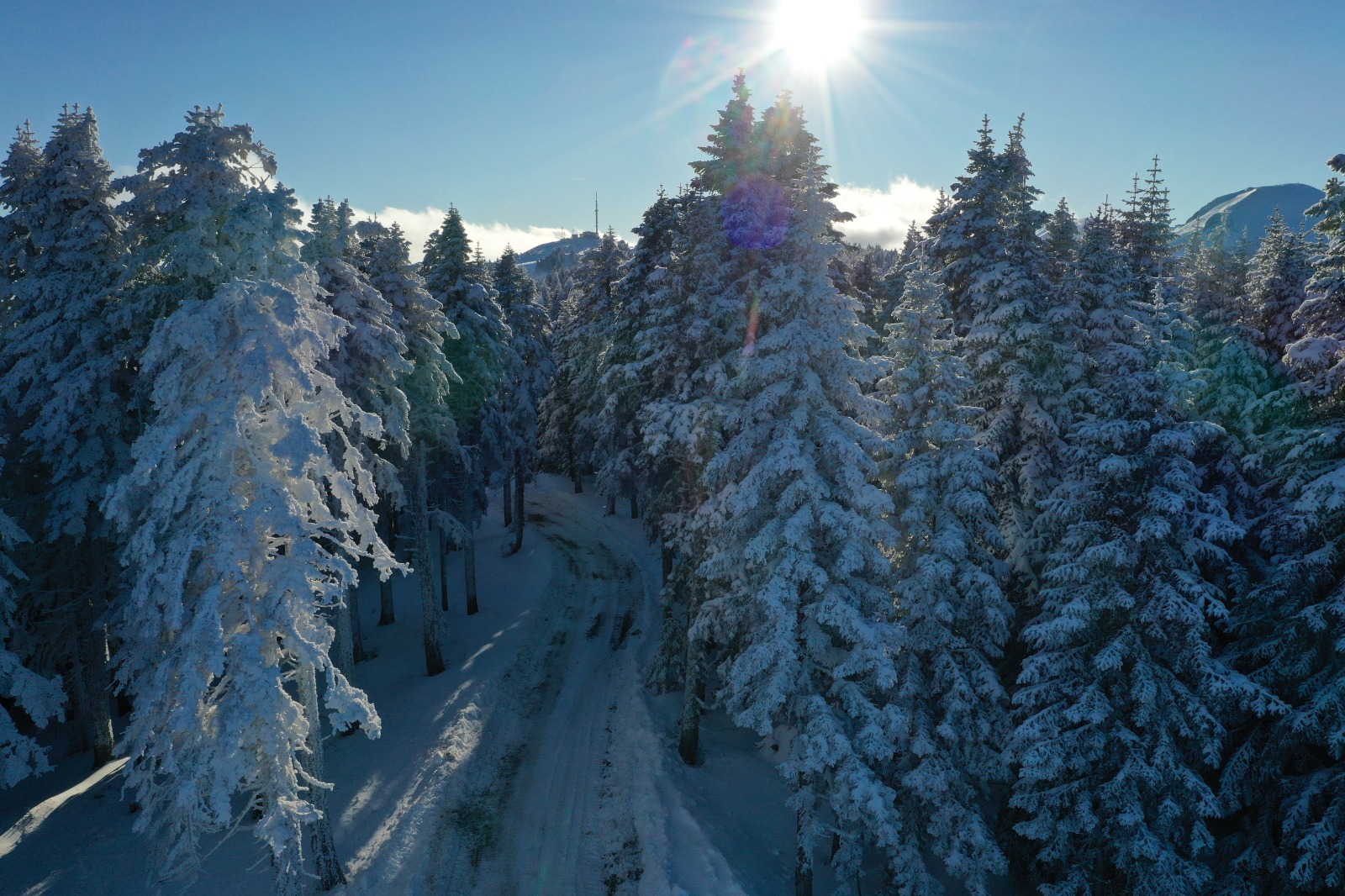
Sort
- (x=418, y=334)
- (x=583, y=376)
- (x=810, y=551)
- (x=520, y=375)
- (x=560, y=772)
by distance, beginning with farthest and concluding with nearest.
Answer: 1. (x=583, y=376)
2. (x=520, y=375)
3. (x=418, y=334)
4. (x=560, y=772)
5. (x=810, y=551)

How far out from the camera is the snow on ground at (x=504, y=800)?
14344 millimetres

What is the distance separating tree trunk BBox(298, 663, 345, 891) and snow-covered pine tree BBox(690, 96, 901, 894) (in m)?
8.15

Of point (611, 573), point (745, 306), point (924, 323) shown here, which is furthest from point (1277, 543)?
point (611, 573)

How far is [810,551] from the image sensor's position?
14.6m

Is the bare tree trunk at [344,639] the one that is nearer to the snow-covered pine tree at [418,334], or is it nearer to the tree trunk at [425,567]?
the tree trunk at [425,567]

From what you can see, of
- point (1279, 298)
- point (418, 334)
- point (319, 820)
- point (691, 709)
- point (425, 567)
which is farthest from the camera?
point (425, 567)

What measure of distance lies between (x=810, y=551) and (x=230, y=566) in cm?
1060

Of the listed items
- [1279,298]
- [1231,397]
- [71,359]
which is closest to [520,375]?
[71,359]

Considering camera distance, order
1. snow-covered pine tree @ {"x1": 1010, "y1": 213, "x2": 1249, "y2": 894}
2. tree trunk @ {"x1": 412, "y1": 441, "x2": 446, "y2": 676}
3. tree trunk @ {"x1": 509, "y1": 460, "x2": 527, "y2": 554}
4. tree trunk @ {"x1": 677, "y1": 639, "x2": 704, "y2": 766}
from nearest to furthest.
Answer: snow-covered pine tree @ {"x1": 1010, "y1": 213, "x2": 1249, "y2": 894} → tree trunk @ {"x1": 677, "y1": 639, "x2": 704, "y2": 766} → tree trunk @ {"x1": 412, "y1": 441, "x2": 446, "y2": 676} → tree trunk @ {"x1": 509, "y1": 460, "x2": 527, "y2": 554}

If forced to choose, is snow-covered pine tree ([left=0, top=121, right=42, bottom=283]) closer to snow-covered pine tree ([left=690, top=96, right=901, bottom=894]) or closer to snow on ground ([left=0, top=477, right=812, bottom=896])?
snow on ground ([left=0, top=477, right=812, bottom=896])

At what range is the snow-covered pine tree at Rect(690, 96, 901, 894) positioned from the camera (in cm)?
1393

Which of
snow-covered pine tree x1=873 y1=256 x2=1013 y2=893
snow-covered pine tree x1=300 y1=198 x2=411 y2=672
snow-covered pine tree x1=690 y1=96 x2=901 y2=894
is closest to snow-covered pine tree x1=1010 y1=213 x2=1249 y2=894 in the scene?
snow-covered pine tree x1=873 y1=256 x2=1013 y2=893

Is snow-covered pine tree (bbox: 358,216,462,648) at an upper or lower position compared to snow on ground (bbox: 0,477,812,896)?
upper

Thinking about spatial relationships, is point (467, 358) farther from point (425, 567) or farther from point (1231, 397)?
point (1231, 397)
